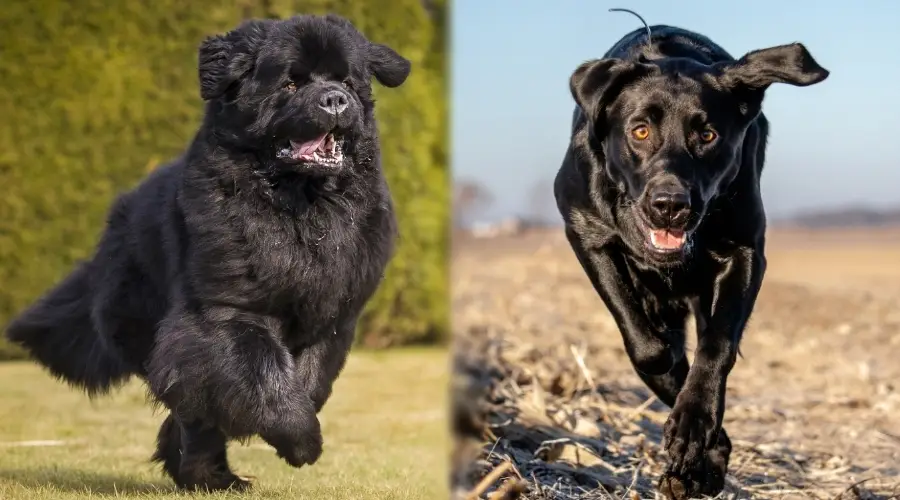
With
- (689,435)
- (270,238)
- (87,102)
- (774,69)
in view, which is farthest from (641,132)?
(87,102)

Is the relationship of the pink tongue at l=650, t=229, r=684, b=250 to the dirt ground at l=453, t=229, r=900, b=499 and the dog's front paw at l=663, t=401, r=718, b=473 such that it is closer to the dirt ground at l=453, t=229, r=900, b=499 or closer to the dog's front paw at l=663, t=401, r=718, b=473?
the dog's front paw at l=663, t=401, r=718, b=473

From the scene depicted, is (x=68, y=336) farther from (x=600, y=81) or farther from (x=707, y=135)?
(x=707, y=135)

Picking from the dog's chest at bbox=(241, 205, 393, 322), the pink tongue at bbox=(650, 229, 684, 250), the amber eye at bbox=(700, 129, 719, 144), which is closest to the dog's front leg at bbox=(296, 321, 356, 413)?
the dog's chest at bbox=(241, 205, 393, 322)

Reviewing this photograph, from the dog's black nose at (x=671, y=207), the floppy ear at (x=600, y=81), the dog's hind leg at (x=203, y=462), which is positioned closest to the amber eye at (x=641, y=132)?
the floppy ear at (x=600, y=81)

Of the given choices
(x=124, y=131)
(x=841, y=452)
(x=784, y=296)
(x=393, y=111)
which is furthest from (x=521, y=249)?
(x=841, y=452)

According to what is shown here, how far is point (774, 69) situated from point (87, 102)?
22.1ft

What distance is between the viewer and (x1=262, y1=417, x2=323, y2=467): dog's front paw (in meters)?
4.01

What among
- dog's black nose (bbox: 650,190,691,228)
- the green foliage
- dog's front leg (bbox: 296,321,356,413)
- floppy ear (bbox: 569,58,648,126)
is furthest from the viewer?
the green foliage

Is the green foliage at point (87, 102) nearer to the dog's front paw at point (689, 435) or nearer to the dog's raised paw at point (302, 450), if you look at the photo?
the dog's raised paw at point (302, 450)

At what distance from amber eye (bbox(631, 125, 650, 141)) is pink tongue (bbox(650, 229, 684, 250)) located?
0.36 meters

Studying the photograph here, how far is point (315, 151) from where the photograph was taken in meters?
4.12

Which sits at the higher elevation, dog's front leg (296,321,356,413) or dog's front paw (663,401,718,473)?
dog's front paw (663,401,718,473)

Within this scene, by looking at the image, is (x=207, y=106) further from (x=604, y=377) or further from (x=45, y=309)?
(x=604, y=377)

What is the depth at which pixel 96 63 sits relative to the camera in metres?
9.20
